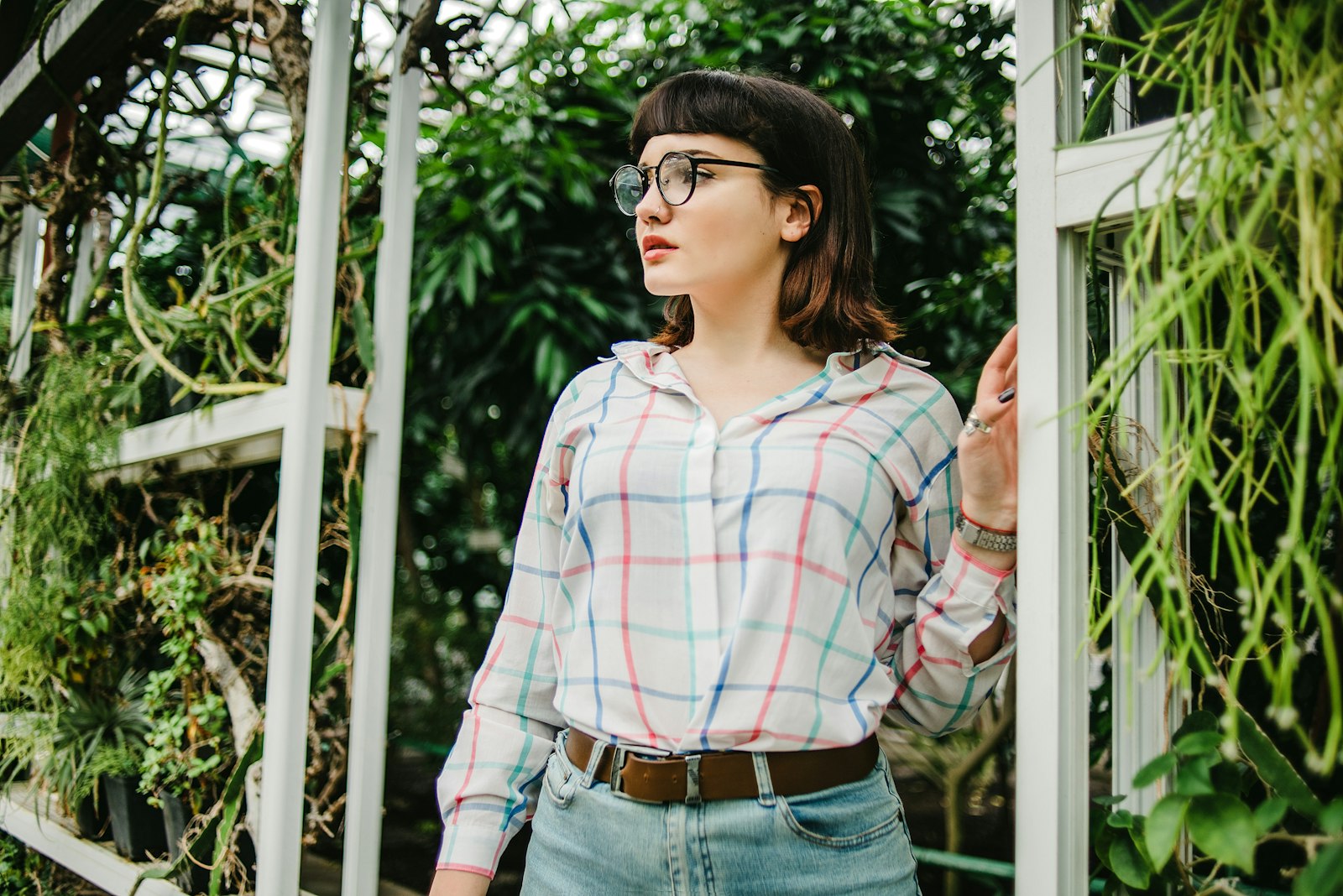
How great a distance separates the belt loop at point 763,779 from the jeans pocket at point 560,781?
20 cm

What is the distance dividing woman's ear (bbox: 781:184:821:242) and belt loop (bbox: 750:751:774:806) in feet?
1.86

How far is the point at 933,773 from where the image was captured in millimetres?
2398

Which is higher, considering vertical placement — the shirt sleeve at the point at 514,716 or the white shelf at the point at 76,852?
the shirt sleeve at the point at 514,716

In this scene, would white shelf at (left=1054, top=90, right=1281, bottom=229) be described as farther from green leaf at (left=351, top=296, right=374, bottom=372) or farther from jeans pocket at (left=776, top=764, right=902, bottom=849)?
green leaf at (left=351, top=296, right=374, bottom=372)

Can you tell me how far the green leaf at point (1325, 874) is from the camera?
1.91ft

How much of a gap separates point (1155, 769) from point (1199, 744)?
0.11ft

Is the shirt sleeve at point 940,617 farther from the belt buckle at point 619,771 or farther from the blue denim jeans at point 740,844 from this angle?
the belt buckle at point 619,771

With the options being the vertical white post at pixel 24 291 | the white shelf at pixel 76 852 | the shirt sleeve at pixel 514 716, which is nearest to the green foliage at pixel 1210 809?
the shirt sleeve at pixel 514 716

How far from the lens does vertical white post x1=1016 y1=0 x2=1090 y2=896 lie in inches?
33.4

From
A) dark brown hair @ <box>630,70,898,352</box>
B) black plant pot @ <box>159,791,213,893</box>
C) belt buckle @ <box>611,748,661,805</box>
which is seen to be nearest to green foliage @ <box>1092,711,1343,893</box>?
belt buckle @ <box>611,748,661,805</box>

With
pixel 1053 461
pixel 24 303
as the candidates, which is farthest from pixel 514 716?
pixel 24 303

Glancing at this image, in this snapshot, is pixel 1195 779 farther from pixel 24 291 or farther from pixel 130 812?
pixel 24 291

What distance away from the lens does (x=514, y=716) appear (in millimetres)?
1174

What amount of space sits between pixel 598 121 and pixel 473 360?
742 millimetres
